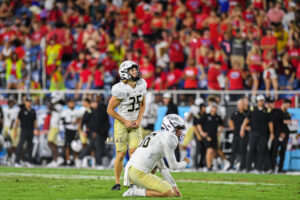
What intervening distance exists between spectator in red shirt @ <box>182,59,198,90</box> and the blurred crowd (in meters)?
0.03

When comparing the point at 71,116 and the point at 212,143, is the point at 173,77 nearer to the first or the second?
the point at 212,143

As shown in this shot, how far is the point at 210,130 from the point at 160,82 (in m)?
2.67

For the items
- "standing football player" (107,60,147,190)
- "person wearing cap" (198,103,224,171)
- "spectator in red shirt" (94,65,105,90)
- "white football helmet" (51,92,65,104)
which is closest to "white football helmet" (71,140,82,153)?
"white football helmet" (51,92,65,104)

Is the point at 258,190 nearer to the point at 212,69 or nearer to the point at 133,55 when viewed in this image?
the point at 212,69

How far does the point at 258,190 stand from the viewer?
38.9 feet

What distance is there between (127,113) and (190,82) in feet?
26.3

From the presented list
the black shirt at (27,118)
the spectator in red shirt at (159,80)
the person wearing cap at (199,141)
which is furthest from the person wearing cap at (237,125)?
the black shirt at (27,118)

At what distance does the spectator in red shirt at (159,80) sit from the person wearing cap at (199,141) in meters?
1.91

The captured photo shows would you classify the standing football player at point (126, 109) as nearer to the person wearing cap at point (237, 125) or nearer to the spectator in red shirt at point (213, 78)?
the person wearing cap at point (237, 125)

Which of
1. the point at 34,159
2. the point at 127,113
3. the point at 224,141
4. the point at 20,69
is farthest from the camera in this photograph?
the point at 20,69

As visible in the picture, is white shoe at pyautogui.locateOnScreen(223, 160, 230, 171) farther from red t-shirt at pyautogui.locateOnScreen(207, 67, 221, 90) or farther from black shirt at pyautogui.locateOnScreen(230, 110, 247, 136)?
red t-shirt at pyautogui.locateOnScreen(207, 67, 221, 90)

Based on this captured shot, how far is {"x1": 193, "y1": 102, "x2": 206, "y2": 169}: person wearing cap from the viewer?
1852 centimetres

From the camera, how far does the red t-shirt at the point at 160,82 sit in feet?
66.4

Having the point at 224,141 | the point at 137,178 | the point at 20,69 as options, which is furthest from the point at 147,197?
the point at 20,69
